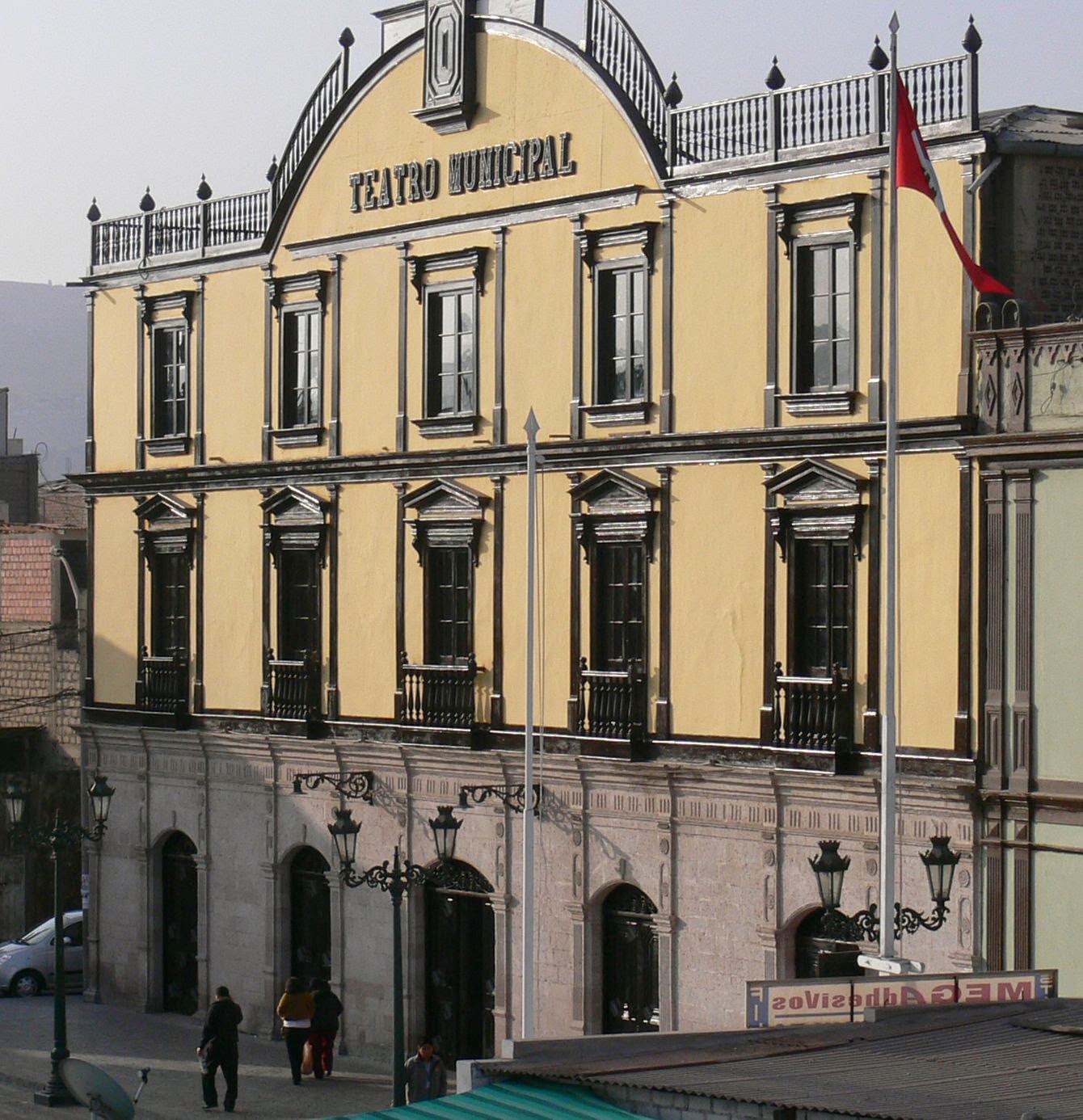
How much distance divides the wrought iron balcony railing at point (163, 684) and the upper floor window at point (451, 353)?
6.79m

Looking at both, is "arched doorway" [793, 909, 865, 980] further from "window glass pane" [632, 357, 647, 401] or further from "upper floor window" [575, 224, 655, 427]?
"window glass pane" [632, 357, 647, 401]

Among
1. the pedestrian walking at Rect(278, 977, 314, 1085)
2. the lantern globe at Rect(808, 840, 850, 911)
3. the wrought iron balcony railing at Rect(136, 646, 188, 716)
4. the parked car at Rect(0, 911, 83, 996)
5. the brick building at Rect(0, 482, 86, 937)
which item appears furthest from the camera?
the brick building at Rect(0, 482, 86, 937)

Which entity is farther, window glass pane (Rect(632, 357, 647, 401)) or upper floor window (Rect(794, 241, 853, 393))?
window glass pane (Rect(632, 357, 647, 401))

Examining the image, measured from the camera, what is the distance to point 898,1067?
16.1m

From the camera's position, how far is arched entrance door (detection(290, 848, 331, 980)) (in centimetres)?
3409

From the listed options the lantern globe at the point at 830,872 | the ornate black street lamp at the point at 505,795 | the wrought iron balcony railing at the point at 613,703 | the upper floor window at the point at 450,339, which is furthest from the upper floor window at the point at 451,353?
the lantern globe at the point at 830,872

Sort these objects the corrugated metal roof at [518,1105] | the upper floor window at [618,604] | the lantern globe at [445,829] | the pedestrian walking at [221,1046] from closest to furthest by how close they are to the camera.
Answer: the corrugated metal roof at [518,1105]
the lantern globe at [445,829]
the pedestrian walking at [221,1046]
the upper floor window at [618,604]

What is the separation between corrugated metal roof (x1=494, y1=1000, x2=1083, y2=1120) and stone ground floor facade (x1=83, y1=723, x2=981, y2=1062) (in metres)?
7.82

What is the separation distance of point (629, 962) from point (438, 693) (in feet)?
15.3

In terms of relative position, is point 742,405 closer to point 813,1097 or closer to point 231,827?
point 231,827

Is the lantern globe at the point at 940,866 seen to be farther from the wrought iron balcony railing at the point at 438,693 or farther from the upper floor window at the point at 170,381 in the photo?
the upper floor window at the point at 170,381

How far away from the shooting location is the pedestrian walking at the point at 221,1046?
95.5 feet

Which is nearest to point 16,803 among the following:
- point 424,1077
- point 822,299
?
point 424,1077

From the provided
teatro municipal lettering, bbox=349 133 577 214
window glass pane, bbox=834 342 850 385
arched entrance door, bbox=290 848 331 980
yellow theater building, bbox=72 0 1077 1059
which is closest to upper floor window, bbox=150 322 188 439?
yellow theater building, bbox=72 0 1077 1059
